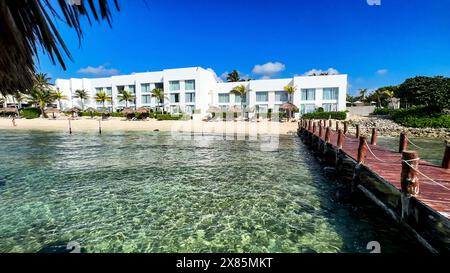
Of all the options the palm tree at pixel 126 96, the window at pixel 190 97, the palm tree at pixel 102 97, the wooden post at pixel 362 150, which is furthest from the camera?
the palm tree at pixel 102 97

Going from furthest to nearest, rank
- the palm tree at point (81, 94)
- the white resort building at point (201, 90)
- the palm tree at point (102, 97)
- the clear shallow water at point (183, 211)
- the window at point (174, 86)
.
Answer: the palm tree at point (81, 94)
the palm tree at point (102, 97)
the window at point (174, 86)
the white resort building at point (201, 90)
the clear shallow water at point (183, 211)

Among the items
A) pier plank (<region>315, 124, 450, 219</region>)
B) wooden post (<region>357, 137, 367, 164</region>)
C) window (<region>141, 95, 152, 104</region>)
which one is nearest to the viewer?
pier plank (<region>315, 124, 450, 219</region>)

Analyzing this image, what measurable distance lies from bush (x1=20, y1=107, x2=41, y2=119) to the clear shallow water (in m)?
52.3

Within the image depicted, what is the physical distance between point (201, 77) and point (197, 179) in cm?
4633

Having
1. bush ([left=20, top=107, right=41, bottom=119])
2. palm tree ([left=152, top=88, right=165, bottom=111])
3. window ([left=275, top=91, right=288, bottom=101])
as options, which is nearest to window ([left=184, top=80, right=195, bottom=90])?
palm tree ([left=152, top=88, right=165, bottom=111])

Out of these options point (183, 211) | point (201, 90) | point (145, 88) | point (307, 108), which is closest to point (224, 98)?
point (201, 90)

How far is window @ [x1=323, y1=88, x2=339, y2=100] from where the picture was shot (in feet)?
156

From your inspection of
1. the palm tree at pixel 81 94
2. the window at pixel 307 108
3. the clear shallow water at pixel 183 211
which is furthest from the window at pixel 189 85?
the clear shallow water at pixel 183 211

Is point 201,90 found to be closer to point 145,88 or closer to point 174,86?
point 174,86

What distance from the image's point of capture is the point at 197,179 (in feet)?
38.4

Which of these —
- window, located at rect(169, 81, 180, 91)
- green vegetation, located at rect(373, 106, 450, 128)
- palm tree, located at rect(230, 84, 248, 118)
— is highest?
window, located at rect(169, 81, 180, 91)

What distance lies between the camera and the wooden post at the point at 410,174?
224 inches

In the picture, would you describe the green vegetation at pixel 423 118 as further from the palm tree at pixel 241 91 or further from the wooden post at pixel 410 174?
the wooden post at pixel 410 174

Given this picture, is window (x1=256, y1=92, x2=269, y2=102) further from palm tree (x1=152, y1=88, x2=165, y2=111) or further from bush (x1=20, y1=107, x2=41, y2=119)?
bush (x1=20, y1=107, x2=41, y2=119)
